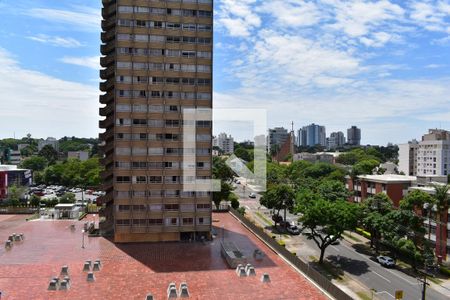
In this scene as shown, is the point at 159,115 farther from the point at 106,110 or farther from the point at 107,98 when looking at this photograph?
the point at 107,98

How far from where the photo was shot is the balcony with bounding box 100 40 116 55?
42.5 meters

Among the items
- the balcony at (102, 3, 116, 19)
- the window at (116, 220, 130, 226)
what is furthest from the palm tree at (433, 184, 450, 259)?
the balcony at (102, 3, 116, 19)

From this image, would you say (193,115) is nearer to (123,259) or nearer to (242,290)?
(123,259)

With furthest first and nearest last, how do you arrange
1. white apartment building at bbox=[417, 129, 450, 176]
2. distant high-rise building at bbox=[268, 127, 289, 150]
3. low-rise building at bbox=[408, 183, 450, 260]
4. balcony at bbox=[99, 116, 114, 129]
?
distant high-rise building at bbox=[268, 127, 289, 150]
white apartment building at bbox=[417, 129, 450, 176]
balcony at bbox=[99, 116, 114, 129]
low-rise building at bbox=[408, 183, 450, 260]

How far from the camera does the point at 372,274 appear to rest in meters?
39.0

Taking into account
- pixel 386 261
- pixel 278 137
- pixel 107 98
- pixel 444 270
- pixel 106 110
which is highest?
pixel 278 137

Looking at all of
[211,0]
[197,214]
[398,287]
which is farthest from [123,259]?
[211,0]

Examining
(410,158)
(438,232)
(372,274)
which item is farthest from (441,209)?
(410,158)

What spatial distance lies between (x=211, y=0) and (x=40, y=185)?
8996 centimetres

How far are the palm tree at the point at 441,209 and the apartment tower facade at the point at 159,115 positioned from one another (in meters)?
25.2

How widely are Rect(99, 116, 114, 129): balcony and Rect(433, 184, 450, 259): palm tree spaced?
36.6 m

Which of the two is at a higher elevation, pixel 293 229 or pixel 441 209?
pixel 441 209

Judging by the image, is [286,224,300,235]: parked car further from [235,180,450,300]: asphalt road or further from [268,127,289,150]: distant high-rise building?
[268,127,289,150]: distant high-rise building

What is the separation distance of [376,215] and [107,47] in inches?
1454
